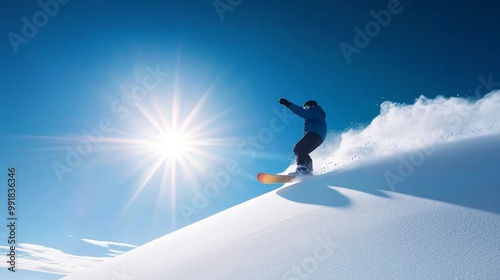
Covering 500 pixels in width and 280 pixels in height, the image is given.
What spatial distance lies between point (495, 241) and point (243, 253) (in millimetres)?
2218

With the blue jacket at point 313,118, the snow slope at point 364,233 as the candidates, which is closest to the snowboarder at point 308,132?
the blue jacket at point 313,118

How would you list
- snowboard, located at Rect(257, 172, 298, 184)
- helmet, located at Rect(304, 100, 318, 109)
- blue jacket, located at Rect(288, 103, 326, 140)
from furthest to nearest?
helmet, located at Rect(304, 100, 318, 109)
blue jacket, located at Rect(288, 103, 326, 140)
snowboard, located at Rect(257, 172, 298, 184)

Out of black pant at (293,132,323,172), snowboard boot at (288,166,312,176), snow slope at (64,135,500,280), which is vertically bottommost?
snow slope at (64,135,500,280)

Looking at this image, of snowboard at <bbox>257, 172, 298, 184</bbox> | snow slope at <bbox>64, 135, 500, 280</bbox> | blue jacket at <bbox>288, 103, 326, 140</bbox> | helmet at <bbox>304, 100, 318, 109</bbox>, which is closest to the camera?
snow slope at <bbox>64, 135, 500, 280</bbox>

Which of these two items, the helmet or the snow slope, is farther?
the helmet

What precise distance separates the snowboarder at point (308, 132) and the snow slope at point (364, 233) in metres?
1.71

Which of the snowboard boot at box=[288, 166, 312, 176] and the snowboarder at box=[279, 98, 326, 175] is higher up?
the snowboarder at box=[279, 98, 326, 175]

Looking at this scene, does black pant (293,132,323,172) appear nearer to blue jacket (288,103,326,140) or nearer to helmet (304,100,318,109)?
blue jacket (288,103,326,140)

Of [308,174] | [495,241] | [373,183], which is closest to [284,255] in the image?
[495,241]

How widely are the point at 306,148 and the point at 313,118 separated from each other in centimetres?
67

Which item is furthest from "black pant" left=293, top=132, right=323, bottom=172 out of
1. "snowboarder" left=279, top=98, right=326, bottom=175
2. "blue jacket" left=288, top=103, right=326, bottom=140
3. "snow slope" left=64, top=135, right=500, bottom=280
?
"snow slope" left=64, top=135, right=500, bottom=280

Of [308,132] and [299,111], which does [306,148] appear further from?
[299,111]

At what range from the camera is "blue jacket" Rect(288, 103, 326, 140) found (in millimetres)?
7357

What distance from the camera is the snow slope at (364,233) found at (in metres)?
2.75
